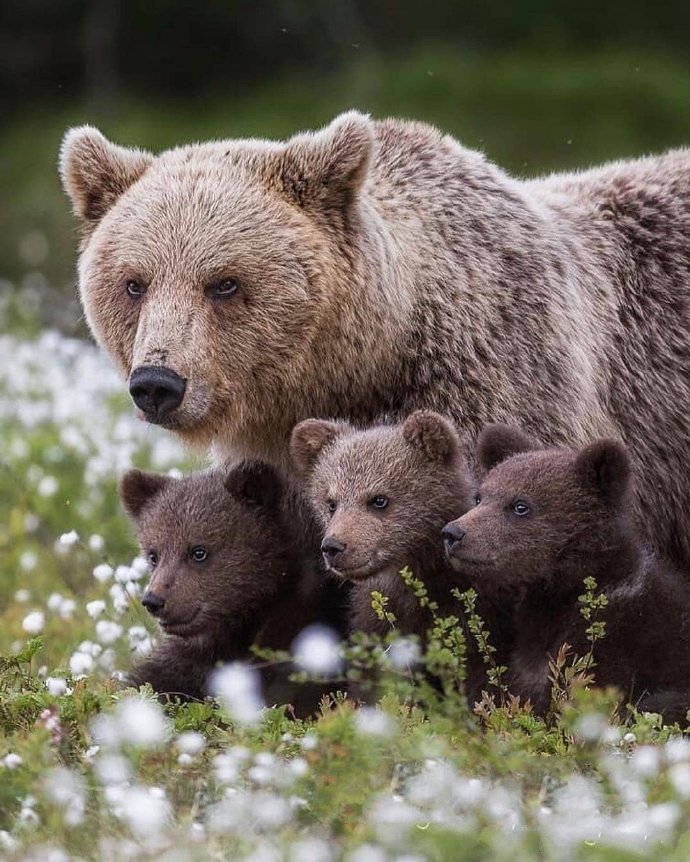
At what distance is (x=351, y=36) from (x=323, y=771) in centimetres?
2084

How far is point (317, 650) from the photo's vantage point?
467 centimetres

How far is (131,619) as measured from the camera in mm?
7379

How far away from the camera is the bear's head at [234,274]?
5969 millimetres

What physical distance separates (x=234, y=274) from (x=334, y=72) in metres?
17.9

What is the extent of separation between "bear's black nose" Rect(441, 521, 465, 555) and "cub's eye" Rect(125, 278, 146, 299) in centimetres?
148

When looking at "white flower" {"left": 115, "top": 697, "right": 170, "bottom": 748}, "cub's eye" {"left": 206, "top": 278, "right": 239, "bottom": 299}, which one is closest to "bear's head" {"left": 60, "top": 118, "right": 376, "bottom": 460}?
"cub's eye" {"left": 206, "top": 278, "right": 239, "bottom": 299}

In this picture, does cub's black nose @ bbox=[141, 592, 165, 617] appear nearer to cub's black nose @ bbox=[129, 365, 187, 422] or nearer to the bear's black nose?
cub's black nose @ bbox=[129, 365, 187, 422]

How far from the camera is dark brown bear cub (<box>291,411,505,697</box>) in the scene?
566 cm

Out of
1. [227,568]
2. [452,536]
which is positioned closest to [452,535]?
[452,536]

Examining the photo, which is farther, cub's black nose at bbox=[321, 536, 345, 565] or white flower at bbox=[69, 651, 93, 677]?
white flower at bbox=[69, 651, 93, 677]

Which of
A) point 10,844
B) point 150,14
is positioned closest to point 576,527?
point 10,844

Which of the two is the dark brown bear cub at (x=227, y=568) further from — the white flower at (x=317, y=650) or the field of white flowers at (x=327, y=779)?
the field of white flowers at (x=327, y=779)

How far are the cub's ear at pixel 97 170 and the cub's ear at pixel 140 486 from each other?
3.18 feet

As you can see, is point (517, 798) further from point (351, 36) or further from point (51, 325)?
point (351, 36)
